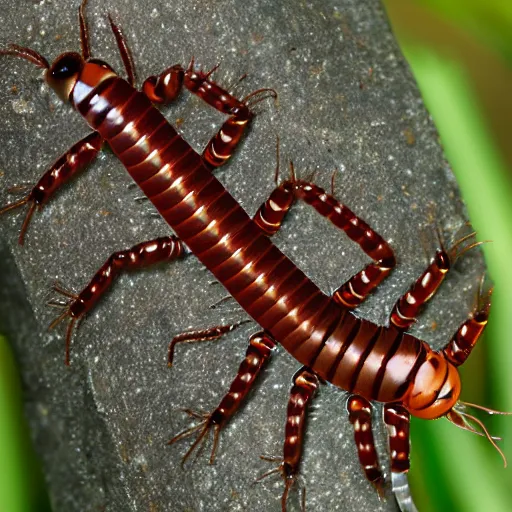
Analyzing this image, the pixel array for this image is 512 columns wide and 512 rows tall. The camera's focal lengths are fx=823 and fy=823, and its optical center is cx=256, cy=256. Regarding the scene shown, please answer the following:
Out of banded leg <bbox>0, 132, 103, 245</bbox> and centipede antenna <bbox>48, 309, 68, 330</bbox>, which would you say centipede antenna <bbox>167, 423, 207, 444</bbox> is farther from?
banded leg <bbox>0, 132, 103, 245</bbox>

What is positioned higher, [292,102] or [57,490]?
[292,102]

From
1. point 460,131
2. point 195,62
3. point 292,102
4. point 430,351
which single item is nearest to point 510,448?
point 430,351

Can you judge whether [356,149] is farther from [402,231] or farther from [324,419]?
[324,419]

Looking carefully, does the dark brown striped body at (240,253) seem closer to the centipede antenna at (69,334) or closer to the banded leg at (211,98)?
the banded leg at (211,98)

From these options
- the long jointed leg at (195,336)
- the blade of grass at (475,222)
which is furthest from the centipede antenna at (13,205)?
the blade of grass at (475,222)

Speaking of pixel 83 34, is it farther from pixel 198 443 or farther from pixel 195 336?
pixel 198 443

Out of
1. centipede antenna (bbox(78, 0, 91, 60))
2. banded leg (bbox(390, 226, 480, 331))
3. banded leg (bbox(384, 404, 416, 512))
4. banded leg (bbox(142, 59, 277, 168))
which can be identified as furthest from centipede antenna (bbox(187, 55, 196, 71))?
banded leg (bbox(384, 404, 416, 512))
